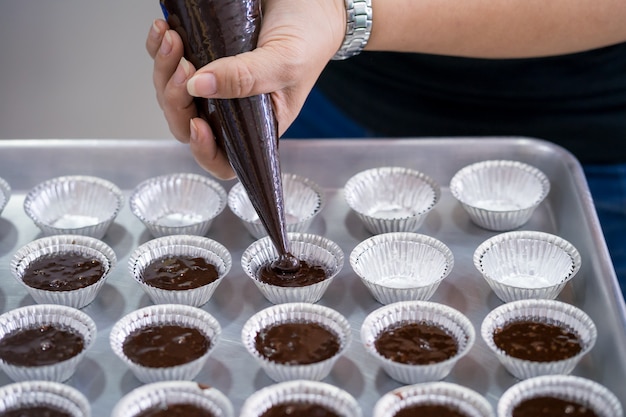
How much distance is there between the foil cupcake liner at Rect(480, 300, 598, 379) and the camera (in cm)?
173

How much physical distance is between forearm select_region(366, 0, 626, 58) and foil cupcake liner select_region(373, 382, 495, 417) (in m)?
0.88

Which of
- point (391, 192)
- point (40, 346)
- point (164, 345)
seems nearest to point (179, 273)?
point (164, 345)

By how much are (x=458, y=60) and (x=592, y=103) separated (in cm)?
36

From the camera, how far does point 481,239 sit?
2197mm

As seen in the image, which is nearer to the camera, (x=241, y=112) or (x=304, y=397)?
(x=304, y=397)

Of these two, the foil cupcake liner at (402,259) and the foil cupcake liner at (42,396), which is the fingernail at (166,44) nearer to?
the foil cupcake liner at (402,259)

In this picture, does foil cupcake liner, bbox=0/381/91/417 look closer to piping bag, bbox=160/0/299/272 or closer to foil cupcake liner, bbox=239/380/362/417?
foil cupcake liner, bbox=239/380/362/417

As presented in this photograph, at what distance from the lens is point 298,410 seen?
5.44 ft

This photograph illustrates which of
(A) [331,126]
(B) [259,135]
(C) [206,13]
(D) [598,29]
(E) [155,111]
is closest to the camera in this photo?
(C) [206,13]

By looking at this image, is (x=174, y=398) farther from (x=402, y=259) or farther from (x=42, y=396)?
(x=402, y=259)

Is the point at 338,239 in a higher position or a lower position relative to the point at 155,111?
higher

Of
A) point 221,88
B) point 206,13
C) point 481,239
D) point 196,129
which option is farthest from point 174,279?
point 481,239

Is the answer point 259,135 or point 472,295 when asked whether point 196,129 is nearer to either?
point 259,135

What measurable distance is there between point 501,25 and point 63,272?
1.14 meters
